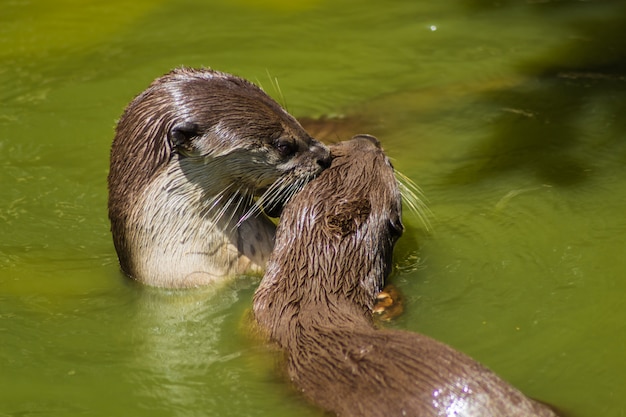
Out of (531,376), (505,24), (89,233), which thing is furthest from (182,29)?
(531,376)

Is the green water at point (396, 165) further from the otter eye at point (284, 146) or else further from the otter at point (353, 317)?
the otter eye at point (284, 146)

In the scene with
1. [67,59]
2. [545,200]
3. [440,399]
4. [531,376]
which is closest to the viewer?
[440,399]

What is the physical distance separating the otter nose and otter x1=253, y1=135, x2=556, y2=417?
30mm

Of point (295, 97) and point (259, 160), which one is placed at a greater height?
point (259, 160)

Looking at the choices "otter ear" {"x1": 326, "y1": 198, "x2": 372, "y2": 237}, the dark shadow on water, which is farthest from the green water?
"otter ear" {"x1": 326, "y1": 198, "x2": 372, "y2": 237}

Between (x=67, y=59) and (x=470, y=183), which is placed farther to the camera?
(x=67, y=59)

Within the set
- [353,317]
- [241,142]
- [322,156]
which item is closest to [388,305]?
[353,317]

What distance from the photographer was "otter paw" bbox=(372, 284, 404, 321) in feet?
13.1

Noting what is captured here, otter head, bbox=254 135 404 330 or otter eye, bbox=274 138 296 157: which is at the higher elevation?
otter eye, bbox=274 138 296 157

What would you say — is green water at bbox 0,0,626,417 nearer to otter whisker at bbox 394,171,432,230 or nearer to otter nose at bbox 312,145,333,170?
otter whisker at bbox 394,171,432,230

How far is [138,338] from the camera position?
4.05 metres

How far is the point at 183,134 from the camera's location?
3986 mm

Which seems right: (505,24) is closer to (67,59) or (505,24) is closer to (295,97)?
(295,97)

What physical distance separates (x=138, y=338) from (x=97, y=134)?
1972 millimetres
